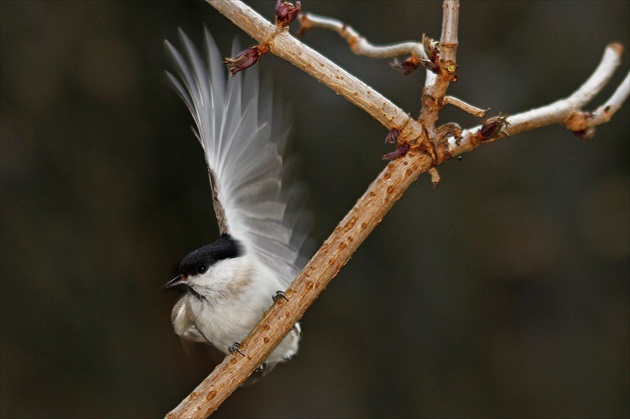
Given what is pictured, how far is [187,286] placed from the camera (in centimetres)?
203

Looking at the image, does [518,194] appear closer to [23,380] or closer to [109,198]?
[109,198]

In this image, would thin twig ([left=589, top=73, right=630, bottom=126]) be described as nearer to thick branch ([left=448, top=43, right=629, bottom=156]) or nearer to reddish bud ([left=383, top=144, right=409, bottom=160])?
thick branch ([left=448, top=43, right=629, bottom=156])

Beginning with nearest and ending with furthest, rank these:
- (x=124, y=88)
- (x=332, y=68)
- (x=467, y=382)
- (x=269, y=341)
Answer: (x=332, y=68) < (x=269, y=341) < (x=124, y=88) < (x=467, y=382)

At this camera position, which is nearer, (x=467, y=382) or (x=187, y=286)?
(x=187, y=286)

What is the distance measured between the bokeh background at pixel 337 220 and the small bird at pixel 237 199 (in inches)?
43.7

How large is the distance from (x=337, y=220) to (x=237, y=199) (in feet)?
3.59

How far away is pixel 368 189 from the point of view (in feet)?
5.18

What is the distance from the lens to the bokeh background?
3.12 meters

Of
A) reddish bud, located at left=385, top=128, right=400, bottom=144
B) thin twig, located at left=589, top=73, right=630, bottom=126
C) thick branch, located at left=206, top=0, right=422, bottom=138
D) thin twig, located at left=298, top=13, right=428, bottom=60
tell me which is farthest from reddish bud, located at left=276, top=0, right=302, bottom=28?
thin twig, located at left=589, top=73, right=630, bottom=126

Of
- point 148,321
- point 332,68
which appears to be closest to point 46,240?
point 148,321

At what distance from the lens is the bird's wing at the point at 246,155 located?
1944 millimetres

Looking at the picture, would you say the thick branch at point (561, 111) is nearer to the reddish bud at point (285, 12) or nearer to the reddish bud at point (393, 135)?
the reddish bud at point (393, 135)

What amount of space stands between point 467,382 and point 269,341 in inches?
77.3

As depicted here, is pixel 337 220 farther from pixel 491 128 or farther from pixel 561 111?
pixel 491 128
